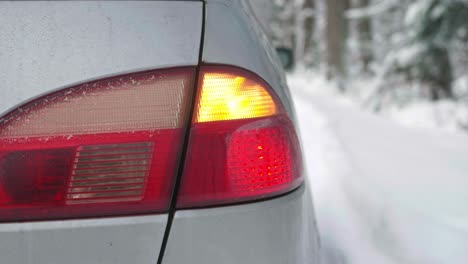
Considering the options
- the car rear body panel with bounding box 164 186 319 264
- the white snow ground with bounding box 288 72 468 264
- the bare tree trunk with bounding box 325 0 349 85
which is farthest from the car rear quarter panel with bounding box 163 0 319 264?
the bare tree trunk with bounding box 325 0 349 85

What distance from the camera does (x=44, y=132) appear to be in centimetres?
114

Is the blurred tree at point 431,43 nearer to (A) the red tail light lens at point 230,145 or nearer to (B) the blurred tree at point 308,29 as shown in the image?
(A) the red tail light lens at point 230,145

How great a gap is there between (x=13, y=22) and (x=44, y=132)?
0.24 m

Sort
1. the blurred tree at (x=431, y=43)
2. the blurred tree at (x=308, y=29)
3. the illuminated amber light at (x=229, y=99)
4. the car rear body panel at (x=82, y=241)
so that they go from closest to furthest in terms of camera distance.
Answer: the car rear body panel at (x=82, y=241)
the illuminated amber light at (x=229, y=99)
the blurred tree at (x=431, y=43)
the blurred tree at (x=308, y=29)

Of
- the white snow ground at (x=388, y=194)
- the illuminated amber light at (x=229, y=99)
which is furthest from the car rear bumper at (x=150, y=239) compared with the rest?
the white snow ground at (x=388, y=194)

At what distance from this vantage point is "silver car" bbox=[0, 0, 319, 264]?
1114 millimetres

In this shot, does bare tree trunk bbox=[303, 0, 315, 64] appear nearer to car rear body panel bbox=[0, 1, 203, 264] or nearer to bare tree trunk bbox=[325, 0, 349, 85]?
bare tree trunk bbox=[325, 0, 349, 85]

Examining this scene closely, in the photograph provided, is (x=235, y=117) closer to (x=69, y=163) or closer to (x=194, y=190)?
(x=194, y=190)

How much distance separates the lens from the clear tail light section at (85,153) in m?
1.13

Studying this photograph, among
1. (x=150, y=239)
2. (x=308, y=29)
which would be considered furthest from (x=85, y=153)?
(x=308, y=29)

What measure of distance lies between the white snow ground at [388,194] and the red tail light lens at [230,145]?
0.88m

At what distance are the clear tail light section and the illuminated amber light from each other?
0.11 metres

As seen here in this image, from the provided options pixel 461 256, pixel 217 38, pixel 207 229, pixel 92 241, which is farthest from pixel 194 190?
pixel 461 256

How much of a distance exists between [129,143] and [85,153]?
0.09 m
